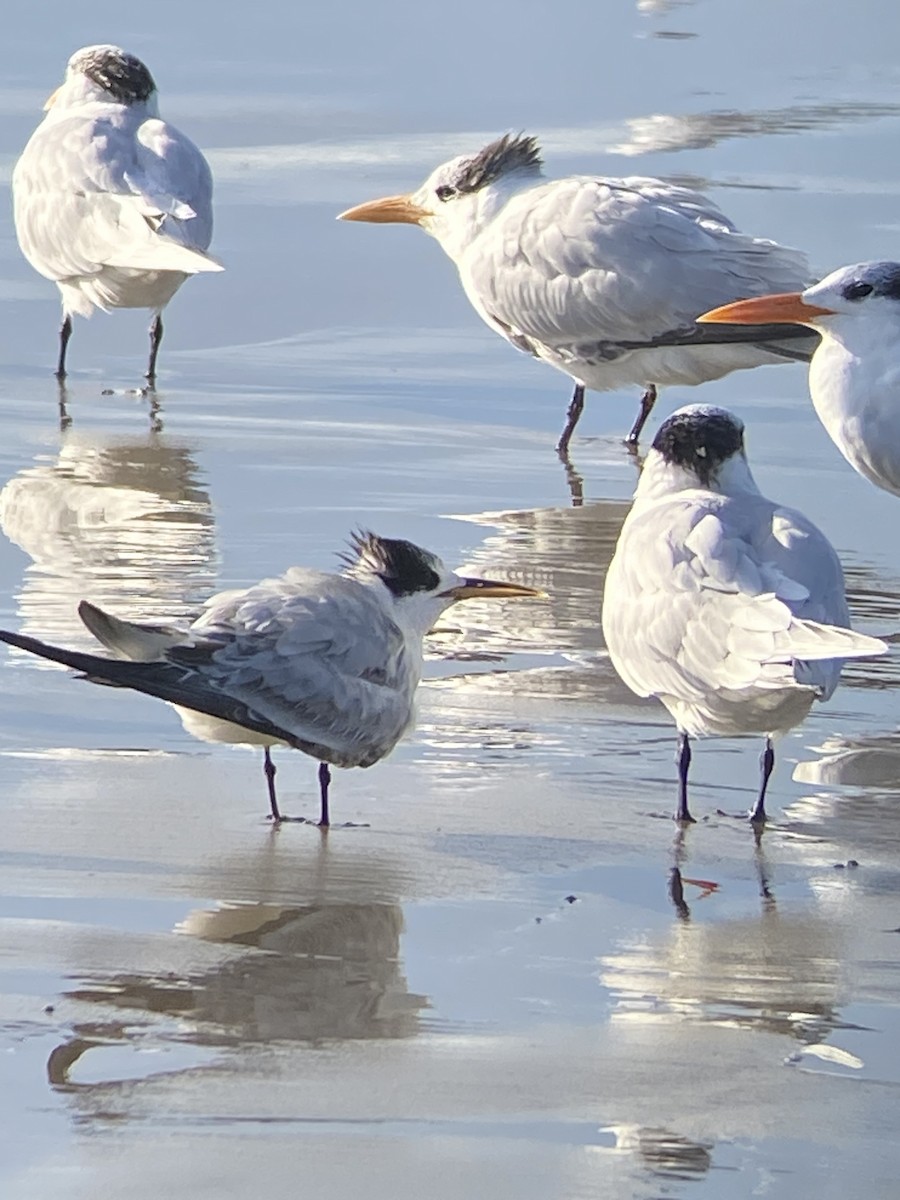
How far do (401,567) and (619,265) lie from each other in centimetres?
330

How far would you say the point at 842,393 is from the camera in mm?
6590

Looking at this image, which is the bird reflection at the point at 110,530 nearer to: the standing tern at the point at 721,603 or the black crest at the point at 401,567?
the black crest at the point at 401,567

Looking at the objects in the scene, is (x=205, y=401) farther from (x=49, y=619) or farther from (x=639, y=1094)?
(x=639, y=1094)

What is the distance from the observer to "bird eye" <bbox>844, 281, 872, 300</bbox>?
652 centimetres

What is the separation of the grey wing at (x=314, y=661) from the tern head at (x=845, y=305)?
1.89 metres

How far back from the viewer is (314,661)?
484 cm

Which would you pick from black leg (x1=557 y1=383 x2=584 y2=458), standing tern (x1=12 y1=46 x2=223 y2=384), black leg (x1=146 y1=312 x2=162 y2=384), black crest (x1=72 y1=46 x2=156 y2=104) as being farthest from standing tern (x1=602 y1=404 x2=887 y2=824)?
black crest (x1=72 y1=46 x2=156 y2=104)

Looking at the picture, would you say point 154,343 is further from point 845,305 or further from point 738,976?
point 738,976

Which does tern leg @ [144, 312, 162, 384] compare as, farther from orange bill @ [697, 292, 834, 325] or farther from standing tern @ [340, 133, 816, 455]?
orange bill @ [697, 292, 834, 325]

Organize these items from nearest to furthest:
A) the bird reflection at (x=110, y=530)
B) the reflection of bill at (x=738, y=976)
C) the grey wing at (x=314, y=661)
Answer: the reflection of bill at (x=738, y=976) < the grey wing at (x=314, y=661) < the bird reflection at (x=110, y=530)

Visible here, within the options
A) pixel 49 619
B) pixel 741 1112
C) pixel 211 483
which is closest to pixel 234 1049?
pixel 741 1112

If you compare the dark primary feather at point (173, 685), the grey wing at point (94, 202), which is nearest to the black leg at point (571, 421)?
the grey wing at point (94, 202)

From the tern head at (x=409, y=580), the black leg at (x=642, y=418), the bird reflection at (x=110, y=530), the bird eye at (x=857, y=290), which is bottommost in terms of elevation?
the black leg at (x=642, y=418)

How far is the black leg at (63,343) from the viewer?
8750 mm
